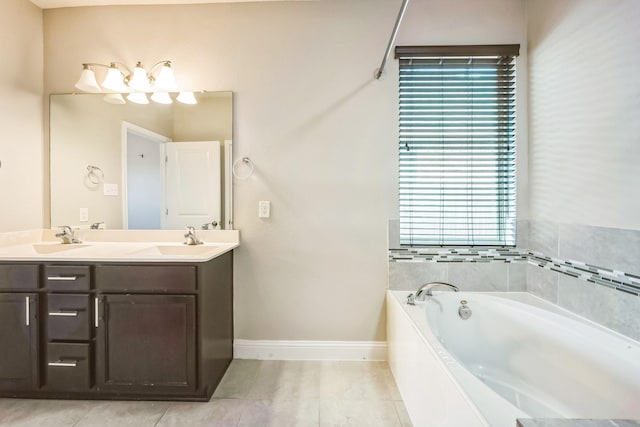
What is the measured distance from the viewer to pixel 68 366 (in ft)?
5.35

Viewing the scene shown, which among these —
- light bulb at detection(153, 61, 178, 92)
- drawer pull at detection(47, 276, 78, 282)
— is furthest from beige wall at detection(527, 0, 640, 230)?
drawer pull at detection(47, 276, 78, 282)

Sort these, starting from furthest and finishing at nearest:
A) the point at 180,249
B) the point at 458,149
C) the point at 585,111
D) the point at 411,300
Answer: the point at 458,149 → the point at 180,249 → the point at 411,300 → the point at 585,111

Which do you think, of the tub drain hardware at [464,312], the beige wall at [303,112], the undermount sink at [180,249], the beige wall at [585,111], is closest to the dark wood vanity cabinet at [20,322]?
the undermount sink at [180,249]

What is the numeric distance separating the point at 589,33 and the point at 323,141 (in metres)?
1.59

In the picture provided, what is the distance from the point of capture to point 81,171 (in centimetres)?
219

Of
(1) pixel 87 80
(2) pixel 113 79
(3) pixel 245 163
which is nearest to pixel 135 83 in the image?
(2) pixel 113 79

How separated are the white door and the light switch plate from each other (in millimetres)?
399

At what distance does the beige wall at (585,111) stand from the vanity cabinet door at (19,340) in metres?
3.07

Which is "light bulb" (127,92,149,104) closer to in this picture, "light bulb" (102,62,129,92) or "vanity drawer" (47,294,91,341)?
"light bulb" (102,62,129,92)

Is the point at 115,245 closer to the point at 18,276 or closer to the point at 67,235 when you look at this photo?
the point at 67,235

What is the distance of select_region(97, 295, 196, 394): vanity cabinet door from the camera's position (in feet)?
5.30

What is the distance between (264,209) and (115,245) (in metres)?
1.07

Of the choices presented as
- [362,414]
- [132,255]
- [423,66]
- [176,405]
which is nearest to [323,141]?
[423,66]

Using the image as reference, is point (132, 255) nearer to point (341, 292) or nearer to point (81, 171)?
point (81, 171)
